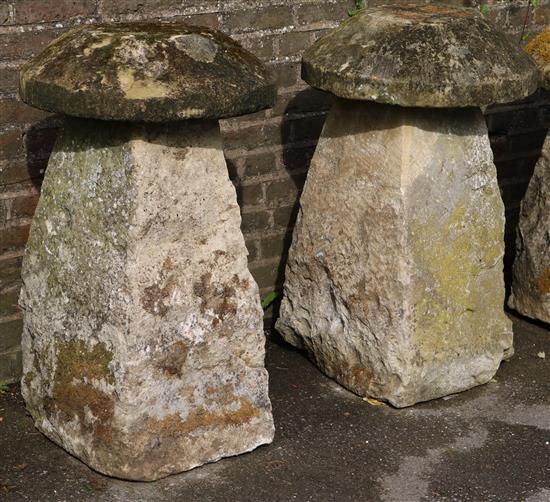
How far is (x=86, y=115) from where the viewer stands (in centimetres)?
327

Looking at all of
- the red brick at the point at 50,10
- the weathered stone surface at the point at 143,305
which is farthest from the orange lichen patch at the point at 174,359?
the red brick at the point at 50,10

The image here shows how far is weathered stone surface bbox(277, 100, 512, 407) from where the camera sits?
13.1ft

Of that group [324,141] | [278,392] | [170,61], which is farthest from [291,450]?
[170,61]

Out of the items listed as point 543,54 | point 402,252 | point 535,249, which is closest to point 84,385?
point 402,252

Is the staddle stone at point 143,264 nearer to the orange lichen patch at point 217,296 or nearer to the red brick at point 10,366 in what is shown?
the orange lichen patch at point 217,296

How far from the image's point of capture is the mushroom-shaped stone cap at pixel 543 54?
4.46 meters

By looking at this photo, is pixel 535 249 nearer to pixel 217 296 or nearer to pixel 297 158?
pixel 297 158

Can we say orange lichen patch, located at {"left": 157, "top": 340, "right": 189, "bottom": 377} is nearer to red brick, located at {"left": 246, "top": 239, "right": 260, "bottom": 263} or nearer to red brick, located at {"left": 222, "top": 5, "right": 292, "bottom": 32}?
red brick, located at {"left": 246, "top": 239, "right": 260, "bottom": 263}

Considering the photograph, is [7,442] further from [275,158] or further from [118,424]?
[275,158]

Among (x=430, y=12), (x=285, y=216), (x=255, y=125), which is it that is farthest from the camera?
(x=285, y=216)

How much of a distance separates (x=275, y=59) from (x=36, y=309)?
59.7 inches

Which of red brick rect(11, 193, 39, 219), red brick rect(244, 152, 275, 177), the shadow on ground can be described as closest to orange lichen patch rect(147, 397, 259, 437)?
the shadow on ground

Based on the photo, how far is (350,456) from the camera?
3867mm

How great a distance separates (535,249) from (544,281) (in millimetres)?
146
